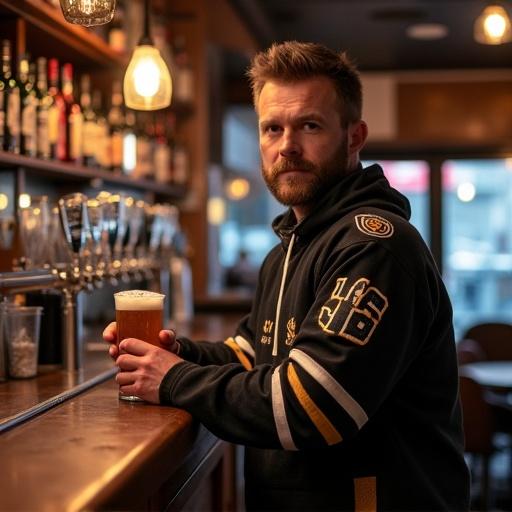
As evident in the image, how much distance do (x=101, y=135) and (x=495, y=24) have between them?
6.06 feet

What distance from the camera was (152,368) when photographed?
1.63 m

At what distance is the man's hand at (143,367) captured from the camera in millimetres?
1628

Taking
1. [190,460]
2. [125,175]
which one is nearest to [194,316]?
[125,175]

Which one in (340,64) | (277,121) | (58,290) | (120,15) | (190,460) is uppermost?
(120,15)

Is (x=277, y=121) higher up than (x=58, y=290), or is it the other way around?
(x=277, y=121)

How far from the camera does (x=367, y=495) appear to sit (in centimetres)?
157

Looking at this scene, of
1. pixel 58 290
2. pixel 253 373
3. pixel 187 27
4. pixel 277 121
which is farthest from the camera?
pixel 187 27

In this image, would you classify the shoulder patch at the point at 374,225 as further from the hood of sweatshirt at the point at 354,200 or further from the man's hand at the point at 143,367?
the man's hand at the point at 143,367

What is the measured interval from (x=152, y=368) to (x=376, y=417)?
→ 0.42m

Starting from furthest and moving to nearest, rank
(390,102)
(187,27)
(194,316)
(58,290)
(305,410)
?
(390,102) → (187,27) → (194,316) → (58,290) → (305,410)

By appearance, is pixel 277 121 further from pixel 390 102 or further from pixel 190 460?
pixel 390 102

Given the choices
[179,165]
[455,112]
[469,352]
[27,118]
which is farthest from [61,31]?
[455,112]

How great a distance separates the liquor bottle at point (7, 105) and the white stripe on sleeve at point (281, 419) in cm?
131

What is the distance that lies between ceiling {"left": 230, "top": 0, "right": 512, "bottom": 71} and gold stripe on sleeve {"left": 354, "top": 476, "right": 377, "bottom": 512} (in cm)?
414
